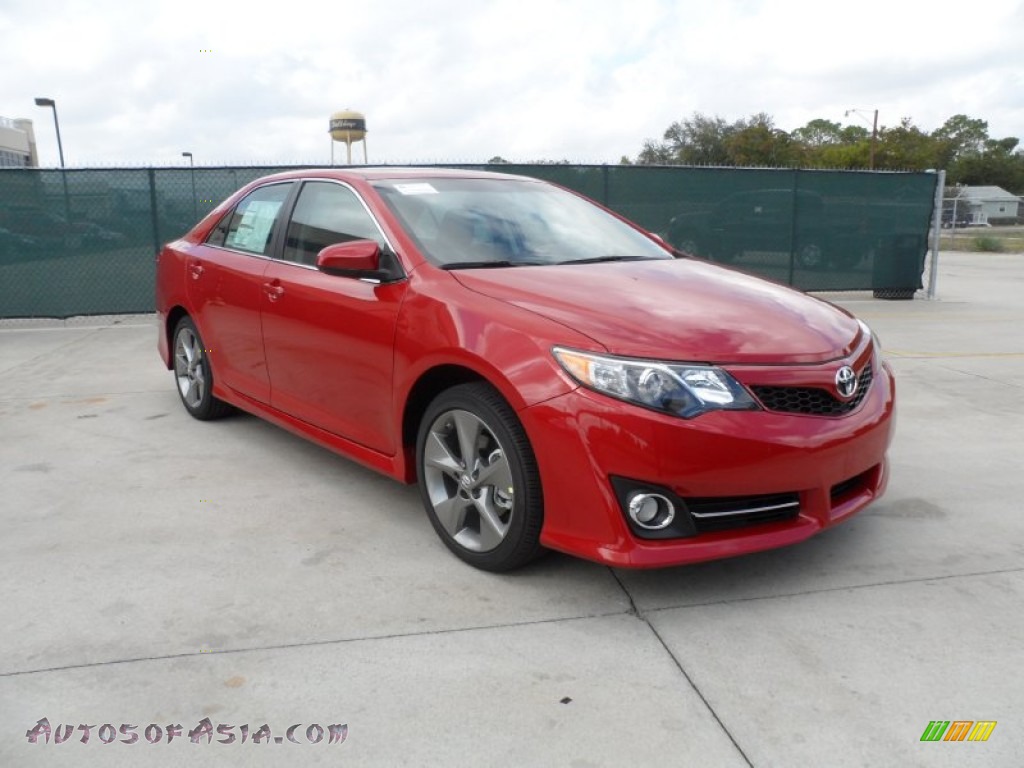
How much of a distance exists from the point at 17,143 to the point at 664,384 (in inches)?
3193

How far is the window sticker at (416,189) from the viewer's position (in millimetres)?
4027

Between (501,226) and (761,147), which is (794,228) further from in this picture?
(761,147)

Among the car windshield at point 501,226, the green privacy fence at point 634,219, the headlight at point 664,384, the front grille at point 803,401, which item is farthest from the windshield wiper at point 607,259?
the green privacy fence at point 634,219

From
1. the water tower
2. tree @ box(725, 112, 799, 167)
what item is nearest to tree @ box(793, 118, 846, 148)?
tree @ box(725, 112, 799, 167)

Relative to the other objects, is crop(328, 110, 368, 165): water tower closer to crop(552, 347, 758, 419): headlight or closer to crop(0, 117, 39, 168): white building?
crop(0, 117, 39, 168): white building

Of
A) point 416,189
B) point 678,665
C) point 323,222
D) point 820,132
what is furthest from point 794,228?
point 820,132

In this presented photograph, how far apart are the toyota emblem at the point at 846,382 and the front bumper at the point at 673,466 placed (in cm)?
12

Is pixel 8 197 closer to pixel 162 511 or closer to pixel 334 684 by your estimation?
pixel 162 511

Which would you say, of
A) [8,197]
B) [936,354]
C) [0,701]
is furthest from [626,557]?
[8,197]

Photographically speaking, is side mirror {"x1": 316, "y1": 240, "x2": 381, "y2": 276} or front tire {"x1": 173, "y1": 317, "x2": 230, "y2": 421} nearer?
side mirror {"x1": 316, "y1": 240, "x2": 381, "y2": 276}

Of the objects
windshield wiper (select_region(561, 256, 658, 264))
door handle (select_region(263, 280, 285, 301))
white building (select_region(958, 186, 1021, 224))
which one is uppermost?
windshield wiper (select_region(561, 256, 658, 264))

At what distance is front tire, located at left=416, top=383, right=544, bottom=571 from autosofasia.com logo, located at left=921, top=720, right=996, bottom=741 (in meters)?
1.30

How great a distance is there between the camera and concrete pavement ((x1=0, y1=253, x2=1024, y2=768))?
7.59 ft

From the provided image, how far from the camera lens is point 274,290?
435 centimetres
